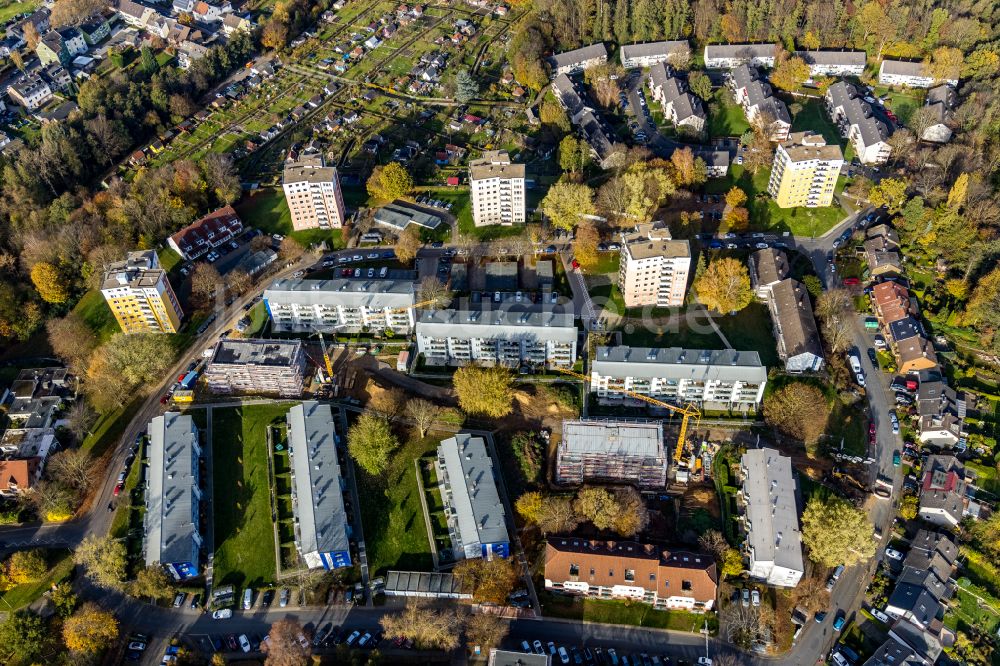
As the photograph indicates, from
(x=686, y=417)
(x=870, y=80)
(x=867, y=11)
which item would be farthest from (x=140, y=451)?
(x=867, y=11)

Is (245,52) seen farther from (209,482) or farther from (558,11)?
(209,482)

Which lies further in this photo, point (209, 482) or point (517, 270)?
point (517, 270)

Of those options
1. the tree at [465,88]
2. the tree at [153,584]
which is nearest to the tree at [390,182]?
the tree at [465,88]

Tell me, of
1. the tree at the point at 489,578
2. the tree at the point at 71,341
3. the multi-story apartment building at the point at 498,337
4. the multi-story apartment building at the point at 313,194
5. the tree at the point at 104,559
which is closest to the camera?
the tree at the point at 489,578

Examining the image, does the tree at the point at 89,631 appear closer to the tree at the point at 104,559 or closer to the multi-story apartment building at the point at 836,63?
the tree at the point at 104,559

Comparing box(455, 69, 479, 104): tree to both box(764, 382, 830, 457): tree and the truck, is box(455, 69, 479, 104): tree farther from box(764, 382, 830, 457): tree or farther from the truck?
box(764, 382, 830, 457): tree

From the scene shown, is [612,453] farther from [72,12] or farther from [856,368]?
[72,12]
